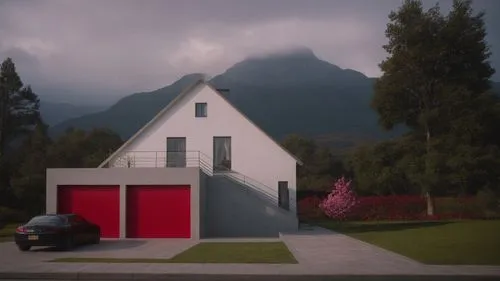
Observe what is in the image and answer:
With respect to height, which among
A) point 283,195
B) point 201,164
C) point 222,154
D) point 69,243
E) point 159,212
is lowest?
→ point 69,243

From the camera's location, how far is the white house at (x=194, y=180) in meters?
28.4

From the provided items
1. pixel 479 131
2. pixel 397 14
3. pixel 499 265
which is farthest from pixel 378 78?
pixel 499 265

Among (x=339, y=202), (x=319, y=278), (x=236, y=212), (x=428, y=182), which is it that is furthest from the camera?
(x=428, y=182)

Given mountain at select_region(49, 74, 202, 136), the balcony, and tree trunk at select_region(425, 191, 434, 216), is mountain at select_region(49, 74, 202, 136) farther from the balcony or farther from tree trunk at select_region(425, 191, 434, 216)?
the balcony

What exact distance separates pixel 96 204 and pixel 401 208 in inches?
1142

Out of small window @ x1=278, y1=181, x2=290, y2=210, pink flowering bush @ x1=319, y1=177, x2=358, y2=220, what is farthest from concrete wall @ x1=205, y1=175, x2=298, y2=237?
pink flowering bush @ x1=319, y1=177, x2=358, y2=220

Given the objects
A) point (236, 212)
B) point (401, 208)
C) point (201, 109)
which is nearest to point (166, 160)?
point (201, 109)

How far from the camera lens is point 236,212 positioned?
31.5m

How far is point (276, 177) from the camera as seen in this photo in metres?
33.5

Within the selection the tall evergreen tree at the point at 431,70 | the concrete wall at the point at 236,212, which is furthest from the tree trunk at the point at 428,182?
the concrete wall at the point at 236,212

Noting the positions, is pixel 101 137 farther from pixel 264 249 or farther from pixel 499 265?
pixel 499 265

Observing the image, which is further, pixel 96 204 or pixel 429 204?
pixel 429 204

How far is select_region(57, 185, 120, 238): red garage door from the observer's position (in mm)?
28609

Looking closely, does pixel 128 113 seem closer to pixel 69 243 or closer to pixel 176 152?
pixel 176 152
